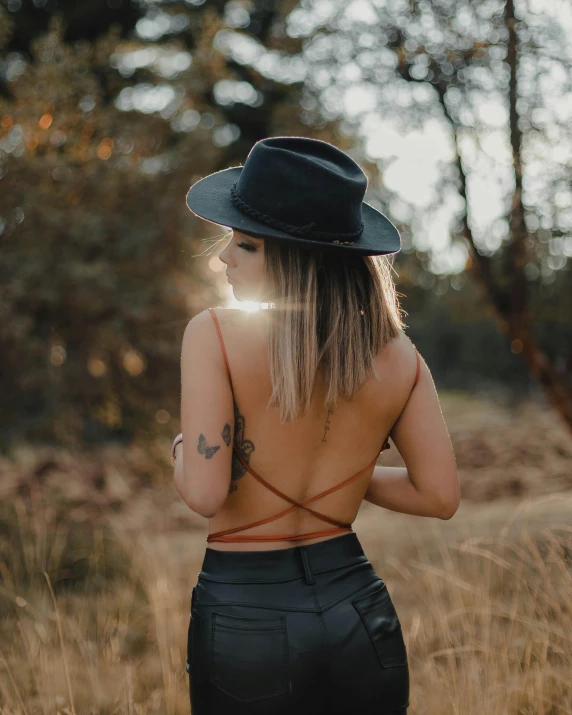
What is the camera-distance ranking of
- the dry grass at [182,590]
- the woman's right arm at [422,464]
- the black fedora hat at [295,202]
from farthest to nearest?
the dry grass at [182,590] < the woman's right arm at [422,464] < the black fedora hat at [295,202]

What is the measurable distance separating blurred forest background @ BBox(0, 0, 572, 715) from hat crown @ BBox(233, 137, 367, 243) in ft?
5.60

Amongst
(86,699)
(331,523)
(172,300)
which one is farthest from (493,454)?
(331,523)

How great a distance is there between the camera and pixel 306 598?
1512mm

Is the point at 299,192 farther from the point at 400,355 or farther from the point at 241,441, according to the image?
the point at 241,441

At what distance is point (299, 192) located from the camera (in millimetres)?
1598

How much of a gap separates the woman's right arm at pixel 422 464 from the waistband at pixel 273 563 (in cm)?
29

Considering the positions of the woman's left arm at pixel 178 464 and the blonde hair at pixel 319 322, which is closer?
the blonde hair at pixel 319 322

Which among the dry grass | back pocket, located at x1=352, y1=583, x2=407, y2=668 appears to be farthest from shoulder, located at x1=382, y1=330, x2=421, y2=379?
the dry grass

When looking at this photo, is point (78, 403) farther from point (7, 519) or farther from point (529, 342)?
point (529, 342)

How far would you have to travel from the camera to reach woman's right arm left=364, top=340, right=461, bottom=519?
1707mm

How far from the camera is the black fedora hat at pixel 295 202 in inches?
61.7

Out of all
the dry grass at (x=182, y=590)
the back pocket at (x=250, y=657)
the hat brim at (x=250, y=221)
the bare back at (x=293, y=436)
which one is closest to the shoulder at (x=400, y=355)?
the bare back at (x=293, y=436)

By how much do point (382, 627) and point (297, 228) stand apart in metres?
0.85

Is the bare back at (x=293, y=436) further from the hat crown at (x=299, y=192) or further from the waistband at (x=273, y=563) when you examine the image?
the hat crown at (x=299, y=192)
